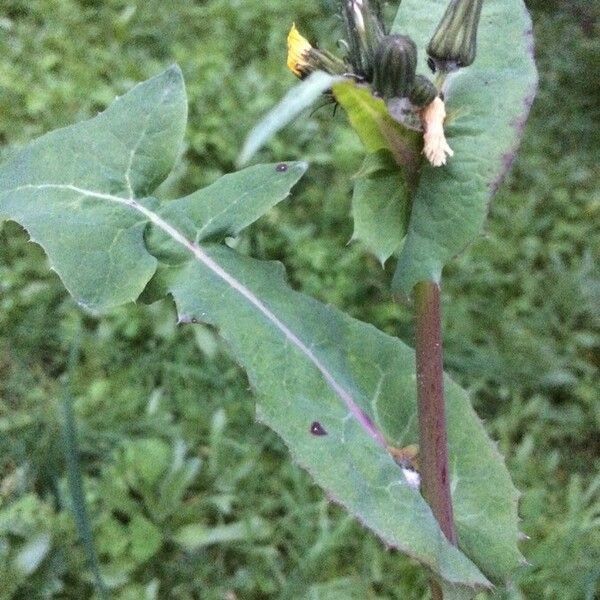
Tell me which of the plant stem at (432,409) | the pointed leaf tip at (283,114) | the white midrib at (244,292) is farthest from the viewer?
the white midrib at (244,292)

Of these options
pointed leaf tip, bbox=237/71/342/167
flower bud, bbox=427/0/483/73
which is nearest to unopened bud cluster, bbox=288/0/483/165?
flower bud, bbox=427/0/483/73

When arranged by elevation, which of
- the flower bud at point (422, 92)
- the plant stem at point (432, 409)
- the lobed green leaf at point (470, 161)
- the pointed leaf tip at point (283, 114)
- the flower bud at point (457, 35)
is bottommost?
the plant stem at point (432, 409)

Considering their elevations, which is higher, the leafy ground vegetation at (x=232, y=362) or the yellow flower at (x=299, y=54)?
the yellow flower at (x=299, y=54)

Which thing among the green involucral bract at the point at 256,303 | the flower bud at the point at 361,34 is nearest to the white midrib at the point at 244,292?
the green involucral bract at the point at 256,303

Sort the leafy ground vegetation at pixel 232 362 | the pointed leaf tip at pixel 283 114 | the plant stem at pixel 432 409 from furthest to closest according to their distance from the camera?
the leafy ground vegetation at pixel 232 362 → the plant stem at pixel 432 409 → the pointed leaf tip at pixel 283 114

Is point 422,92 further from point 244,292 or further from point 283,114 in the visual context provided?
point 244,292

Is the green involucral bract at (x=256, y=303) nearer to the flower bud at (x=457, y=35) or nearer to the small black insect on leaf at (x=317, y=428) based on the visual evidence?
the small black insect on leaf at (x=317, y=428)

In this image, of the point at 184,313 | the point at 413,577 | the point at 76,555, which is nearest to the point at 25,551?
the point at 76,555
